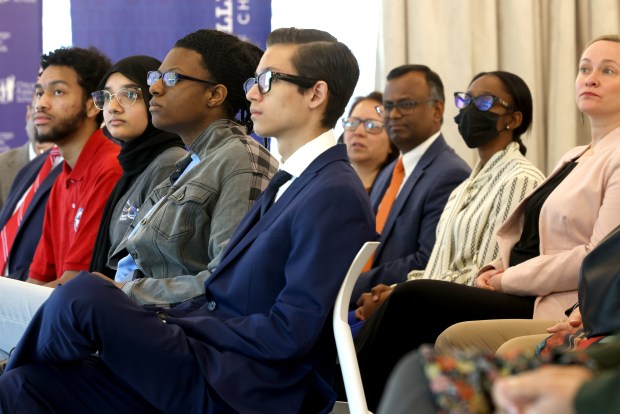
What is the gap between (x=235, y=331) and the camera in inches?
95.1

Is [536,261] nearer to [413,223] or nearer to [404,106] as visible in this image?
[413,223]

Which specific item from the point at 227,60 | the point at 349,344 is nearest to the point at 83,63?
the point at 227,60

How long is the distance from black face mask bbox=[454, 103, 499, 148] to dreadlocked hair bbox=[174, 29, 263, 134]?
95cm

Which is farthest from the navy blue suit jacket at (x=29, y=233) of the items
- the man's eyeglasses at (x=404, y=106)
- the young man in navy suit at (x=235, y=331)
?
the young man in navy suit at (x=235, y=331)

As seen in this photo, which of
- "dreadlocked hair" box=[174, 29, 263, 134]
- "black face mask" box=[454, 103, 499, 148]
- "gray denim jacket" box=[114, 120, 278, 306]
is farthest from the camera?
"black face mask" box=[454, 103, 499, 148]

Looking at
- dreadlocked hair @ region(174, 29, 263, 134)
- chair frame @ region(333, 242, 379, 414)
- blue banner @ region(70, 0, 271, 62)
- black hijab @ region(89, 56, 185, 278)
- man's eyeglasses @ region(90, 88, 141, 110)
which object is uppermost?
blue banner @ region(70, 0, 271, 62)

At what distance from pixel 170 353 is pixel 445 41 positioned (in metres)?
3.89

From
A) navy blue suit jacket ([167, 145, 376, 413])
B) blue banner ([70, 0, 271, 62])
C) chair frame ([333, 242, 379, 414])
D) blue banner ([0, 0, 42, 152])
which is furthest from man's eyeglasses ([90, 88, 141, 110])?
blue banner ([0, 0, 42, 152])

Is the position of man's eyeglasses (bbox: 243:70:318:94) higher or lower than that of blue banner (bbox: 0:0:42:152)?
lower

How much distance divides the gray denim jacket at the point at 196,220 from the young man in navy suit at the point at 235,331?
0.28 metres

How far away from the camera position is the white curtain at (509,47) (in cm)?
563

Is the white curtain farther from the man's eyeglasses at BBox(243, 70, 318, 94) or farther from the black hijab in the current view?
the man's eyeglasses at BBox(243, 70, 318, 94)

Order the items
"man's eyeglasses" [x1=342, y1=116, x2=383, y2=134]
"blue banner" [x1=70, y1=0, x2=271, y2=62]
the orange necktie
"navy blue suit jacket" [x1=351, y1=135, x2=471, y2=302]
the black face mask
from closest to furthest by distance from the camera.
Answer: the black face mask, "navy blue suit jacket" [x1=351, y1=135, x2=471, y2=302], the orange necktie, "man's eyeglasses" [x1=342, y1=116, x2=383, y2=134], "blue banner" [x1=70, y1=0, x2=271, y2=62]

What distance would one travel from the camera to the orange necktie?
14.7 ft
